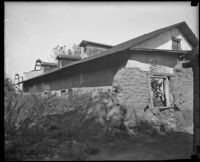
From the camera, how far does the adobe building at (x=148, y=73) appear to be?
9.70 m

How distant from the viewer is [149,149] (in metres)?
6.68

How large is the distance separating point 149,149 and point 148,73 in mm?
4566

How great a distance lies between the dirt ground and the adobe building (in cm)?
177

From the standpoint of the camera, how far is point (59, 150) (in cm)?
590

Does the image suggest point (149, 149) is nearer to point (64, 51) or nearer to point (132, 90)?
point (132, 90)

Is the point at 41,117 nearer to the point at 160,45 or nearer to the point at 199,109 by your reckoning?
the point at 199,109

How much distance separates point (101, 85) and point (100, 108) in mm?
2358

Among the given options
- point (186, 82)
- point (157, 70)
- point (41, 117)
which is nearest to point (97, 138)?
point (41, 117)

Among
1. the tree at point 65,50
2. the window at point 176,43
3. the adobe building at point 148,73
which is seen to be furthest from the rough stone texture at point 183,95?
the tree at point 65,50

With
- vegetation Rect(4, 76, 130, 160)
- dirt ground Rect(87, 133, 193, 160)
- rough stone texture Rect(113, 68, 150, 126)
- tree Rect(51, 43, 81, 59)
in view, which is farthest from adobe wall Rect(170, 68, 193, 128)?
tree Rect(51, 43, 81, 59)

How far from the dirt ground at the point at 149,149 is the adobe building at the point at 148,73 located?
1771 mm

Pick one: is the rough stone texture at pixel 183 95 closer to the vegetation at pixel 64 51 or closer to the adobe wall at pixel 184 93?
the adobe wall at pixel 184 93

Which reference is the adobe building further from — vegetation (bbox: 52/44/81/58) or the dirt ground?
vegetation (bbox: 52/44/81/58)

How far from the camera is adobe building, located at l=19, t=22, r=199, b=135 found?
9.70 m
